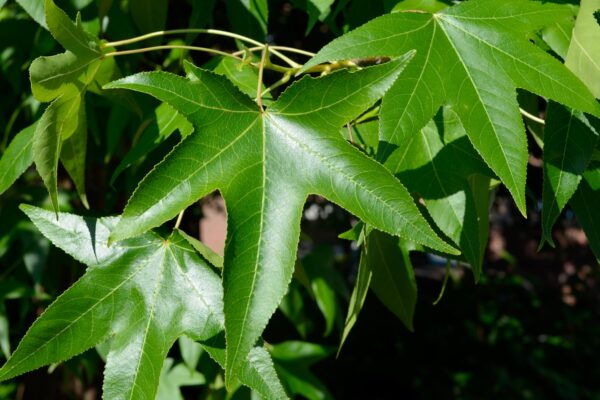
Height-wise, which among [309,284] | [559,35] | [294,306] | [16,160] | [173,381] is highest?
[559,35]

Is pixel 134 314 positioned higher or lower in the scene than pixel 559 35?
lower

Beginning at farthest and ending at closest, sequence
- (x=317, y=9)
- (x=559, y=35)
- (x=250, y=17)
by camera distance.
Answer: (x=250, y=17), (x=317, y=9), (x=559, y=35)

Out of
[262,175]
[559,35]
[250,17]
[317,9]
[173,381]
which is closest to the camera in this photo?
[262,175]

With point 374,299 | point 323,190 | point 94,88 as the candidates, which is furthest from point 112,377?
point 374,299

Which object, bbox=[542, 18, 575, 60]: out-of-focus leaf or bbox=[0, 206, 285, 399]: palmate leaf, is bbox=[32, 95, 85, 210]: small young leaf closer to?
bbox=[0, 206, 285, 399]: palmate leaf

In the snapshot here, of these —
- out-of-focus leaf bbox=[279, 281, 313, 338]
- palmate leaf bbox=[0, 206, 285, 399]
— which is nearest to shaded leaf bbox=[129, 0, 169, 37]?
palmate leaf bbox=[0, 206, 285, 399]

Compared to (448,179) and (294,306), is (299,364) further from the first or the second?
(448,179)

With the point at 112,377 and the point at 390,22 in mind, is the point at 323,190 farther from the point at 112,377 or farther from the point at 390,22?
the point at 112,377

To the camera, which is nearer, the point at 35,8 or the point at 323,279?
the point at 35,8

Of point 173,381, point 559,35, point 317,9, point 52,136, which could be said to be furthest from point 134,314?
point 173,381
